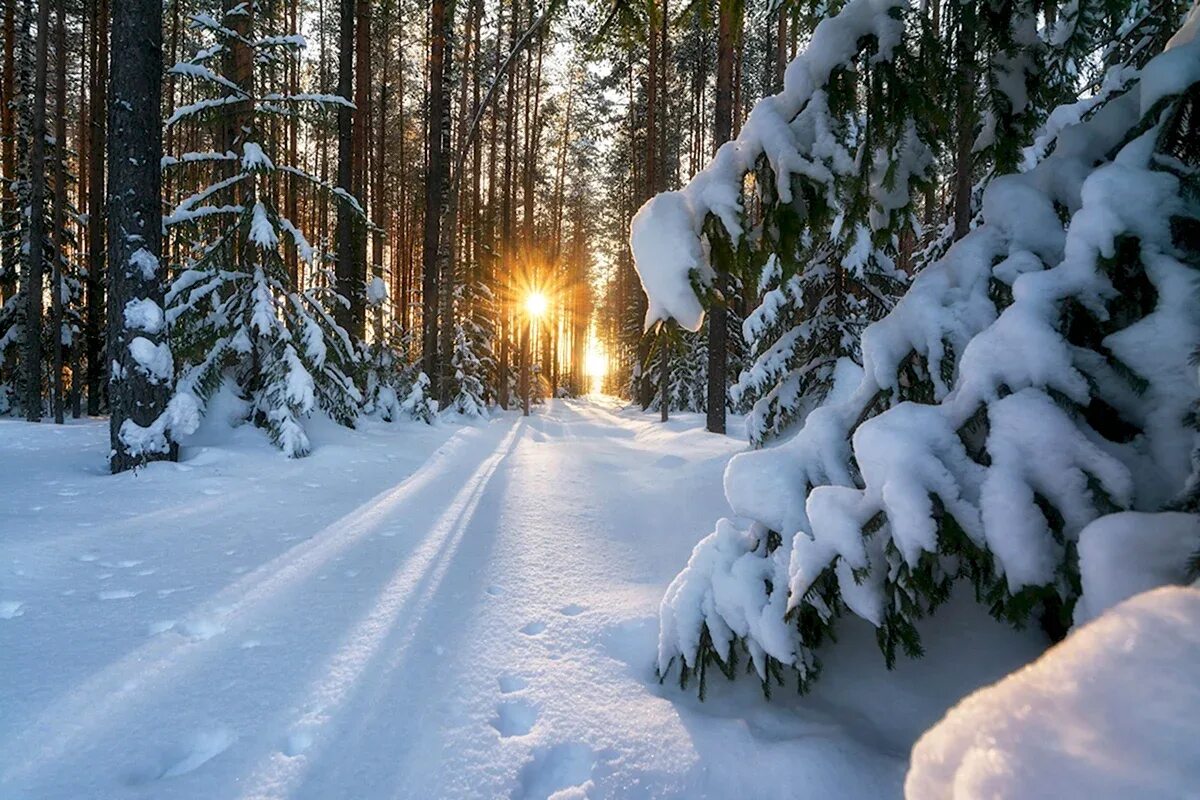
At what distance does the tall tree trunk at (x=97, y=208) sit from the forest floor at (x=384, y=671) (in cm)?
1213

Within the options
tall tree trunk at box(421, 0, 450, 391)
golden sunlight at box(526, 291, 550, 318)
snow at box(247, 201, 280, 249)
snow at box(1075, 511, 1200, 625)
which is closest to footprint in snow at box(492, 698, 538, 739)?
snow at box(1075, 511, 1200, 625)

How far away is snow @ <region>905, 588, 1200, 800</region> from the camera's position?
1.81 ft

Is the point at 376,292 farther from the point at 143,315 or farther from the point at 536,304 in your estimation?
the point at 536,304

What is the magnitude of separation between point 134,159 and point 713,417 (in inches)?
326

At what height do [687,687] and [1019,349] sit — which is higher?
[1019,349]

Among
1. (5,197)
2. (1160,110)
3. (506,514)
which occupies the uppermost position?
(5,197)

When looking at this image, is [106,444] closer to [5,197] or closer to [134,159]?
[134,159]

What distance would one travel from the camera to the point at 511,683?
Answer: 1.94m

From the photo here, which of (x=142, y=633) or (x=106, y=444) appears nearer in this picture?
(x=142, y=633)

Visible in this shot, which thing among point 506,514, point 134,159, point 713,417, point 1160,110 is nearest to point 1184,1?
point 1160,110

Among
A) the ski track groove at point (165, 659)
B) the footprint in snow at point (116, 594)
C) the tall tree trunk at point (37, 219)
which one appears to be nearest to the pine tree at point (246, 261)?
the ski track groove at point (165, 659)

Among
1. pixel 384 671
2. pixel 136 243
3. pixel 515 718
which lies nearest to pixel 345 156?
pixel 136 243

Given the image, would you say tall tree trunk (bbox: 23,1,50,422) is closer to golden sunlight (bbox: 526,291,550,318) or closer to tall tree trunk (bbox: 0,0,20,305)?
tall tree trunk (bbox: 0,0,20,305)

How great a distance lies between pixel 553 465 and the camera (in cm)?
720
